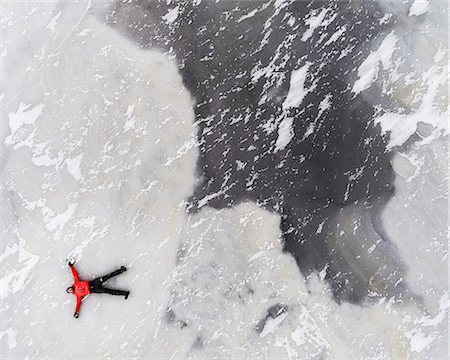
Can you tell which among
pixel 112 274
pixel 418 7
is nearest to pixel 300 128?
pixel 418 7

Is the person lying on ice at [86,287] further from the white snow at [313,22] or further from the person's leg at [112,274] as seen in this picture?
the white snow at [313,22]

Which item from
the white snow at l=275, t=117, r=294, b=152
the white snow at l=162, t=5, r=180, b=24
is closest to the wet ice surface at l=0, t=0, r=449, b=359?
the white snow at l=275, t=117, r=294, b=152

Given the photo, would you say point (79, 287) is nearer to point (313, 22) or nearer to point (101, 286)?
point (101, 286)

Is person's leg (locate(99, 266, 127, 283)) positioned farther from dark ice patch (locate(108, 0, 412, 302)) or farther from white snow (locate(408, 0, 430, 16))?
white snow (locate(408, 0, 430, 16))

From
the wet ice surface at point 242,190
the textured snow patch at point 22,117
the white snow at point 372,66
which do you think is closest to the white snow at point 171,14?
the wet ice surface at point 242,190

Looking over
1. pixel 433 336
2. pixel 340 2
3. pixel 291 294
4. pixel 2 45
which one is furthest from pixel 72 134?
pixel 433 336

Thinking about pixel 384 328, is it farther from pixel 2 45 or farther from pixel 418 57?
pixel 2 45
